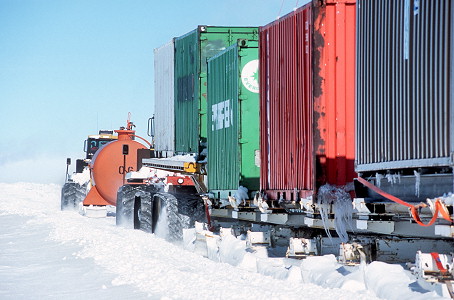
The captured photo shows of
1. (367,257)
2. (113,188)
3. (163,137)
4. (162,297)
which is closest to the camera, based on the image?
(162,297)

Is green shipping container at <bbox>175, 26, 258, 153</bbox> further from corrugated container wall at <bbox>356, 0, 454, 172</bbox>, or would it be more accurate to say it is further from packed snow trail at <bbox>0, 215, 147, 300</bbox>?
corrugated container wall at <bbox>356, 0, 454, 172</bbox>

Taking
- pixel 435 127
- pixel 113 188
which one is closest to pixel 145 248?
pixel 435 127

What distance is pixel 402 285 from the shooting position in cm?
783

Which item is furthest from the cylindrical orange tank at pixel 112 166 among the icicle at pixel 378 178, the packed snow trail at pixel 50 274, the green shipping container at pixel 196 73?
the icicle at pixel 378 178

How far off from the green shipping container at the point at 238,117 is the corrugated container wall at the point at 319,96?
2528 millimetres

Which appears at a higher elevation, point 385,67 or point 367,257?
point 385,67

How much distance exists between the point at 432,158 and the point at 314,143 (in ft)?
10.9

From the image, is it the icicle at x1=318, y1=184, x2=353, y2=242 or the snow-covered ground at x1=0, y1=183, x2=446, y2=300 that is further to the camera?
the icicle at x1=318, y1=184, x2=353, y2=242

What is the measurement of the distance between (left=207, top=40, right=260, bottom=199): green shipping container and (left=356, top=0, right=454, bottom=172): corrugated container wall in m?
5.15

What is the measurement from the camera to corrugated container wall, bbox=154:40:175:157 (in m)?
21.1

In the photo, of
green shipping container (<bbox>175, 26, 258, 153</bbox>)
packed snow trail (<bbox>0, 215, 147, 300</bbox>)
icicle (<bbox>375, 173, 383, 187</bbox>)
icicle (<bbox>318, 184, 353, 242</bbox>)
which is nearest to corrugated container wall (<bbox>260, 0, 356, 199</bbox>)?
icicle (<bbox>318, 184, 353, 242</bbox>)

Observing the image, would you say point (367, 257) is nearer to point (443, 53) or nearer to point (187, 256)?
point (443, 53)

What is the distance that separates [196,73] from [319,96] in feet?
26.6

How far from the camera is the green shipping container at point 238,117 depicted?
14.8 meters
